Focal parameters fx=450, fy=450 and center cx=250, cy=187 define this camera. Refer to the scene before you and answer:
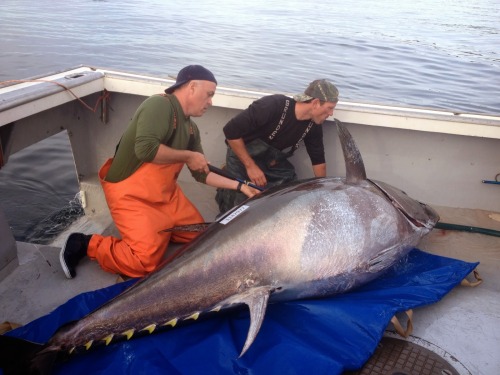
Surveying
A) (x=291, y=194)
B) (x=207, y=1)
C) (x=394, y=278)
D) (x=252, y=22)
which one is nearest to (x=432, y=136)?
(x=394, y=278)

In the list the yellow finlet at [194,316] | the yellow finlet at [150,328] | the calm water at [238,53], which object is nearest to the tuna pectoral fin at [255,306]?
the yellow finlet at [194,316]

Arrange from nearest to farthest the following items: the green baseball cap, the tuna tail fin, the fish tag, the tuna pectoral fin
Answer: the tuna tail fin < the tuna pectoral fin < the fish tag < the green baseball cap

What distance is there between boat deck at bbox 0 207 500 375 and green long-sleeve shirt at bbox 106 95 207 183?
772mm

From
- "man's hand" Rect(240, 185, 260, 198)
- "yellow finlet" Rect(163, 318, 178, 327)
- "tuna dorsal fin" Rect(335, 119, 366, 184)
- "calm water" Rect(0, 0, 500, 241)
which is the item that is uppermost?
"tuna dorsal fin" Rect(335, 119, 366, 184)

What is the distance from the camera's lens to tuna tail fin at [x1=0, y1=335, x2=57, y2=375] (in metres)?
2.13

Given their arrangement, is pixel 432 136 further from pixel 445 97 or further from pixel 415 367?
pixel 445 97

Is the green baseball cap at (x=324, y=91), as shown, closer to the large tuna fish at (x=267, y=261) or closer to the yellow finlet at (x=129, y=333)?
the large tuna fish at (x=267, y=261)

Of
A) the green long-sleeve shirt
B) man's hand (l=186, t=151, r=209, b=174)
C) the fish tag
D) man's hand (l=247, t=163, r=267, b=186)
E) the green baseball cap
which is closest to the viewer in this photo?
the fish tag

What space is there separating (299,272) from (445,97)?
10.8 m

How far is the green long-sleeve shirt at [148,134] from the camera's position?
327cm

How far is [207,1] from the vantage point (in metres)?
31.8

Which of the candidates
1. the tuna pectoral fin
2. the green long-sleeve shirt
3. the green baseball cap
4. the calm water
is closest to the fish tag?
the tuna pectoral fin

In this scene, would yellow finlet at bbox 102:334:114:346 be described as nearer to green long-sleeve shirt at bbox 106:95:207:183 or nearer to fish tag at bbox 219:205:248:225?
fish tag at bbox 219:205:248:225

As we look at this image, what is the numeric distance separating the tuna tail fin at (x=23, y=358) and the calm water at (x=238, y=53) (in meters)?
3.32
